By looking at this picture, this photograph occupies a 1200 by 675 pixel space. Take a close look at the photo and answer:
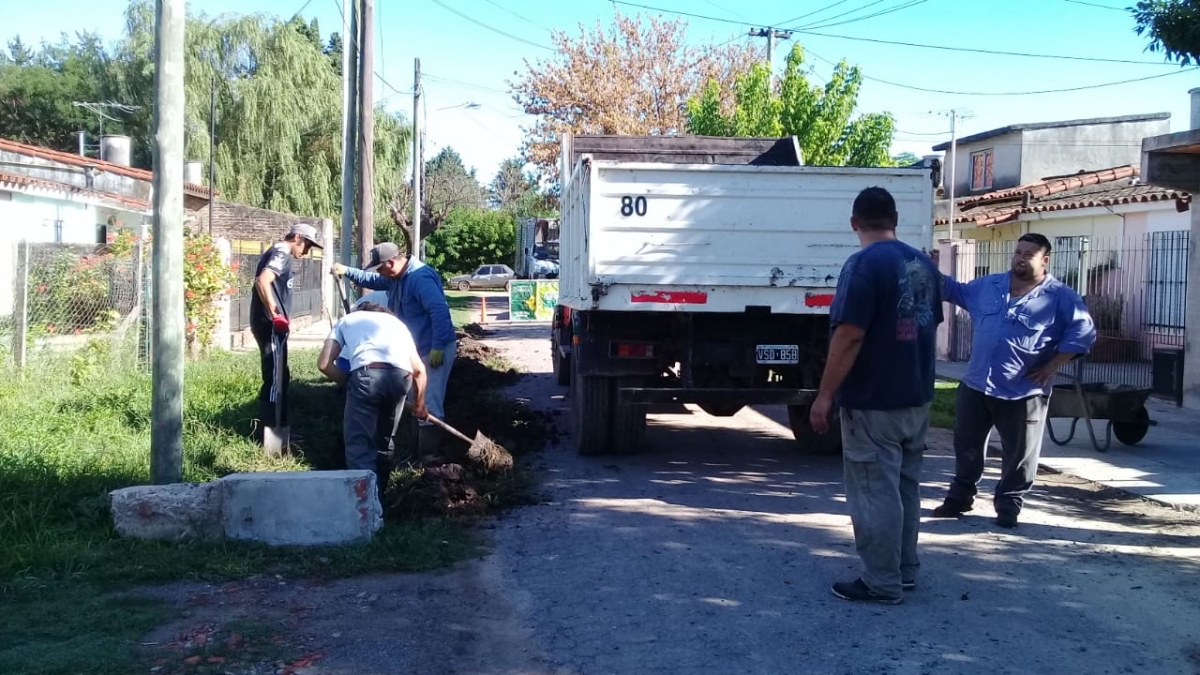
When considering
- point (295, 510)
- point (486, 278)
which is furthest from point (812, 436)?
point (486, 278)

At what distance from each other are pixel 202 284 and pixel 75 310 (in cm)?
231

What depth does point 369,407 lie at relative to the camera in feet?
A: 22.0

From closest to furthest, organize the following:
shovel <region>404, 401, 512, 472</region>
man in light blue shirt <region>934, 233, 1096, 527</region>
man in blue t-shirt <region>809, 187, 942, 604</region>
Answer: man in blue t-shirt <region>809, 187, 942, 604</region> < man in light blue shirt <region>934, 233, 1096, 527</region> < shovel <region>404, 401, 512, 472</region>

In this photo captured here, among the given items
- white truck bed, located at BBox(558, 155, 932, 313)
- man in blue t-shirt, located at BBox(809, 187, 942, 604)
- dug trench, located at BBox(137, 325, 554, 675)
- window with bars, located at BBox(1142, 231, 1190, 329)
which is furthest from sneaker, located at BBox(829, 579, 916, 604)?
window with bars, located at BBox(1142, 231, 1190, 329)

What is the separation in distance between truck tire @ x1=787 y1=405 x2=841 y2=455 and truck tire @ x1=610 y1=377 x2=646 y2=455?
1362 millimetres

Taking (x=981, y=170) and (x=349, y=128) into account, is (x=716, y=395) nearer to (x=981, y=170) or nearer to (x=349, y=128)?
(x=349, y=128)

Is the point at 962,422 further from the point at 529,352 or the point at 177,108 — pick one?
the point at 529,352

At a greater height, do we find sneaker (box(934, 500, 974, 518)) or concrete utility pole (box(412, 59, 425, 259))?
concrete utility pole (box(412, 59, 425, 259))

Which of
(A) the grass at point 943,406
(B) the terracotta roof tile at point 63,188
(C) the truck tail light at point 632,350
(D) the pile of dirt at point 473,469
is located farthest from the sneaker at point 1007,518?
(B) the terracotta roof tile at point 63,188

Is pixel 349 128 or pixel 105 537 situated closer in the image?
pixel 105 537

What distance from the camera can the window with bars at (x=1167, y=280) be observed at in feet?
46.8

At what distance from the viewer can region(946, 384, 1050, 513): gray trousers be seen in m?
6.59

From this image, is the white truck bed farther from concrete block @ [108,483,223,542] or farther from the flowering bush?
the flowering bush

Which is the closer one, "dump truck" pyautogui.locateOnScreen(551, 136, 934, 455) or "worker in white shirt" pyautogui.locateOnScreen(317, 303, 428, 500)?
"worker in white shirt" pyautogui.locateOnScreen(317, 303, 428, 500)
